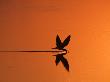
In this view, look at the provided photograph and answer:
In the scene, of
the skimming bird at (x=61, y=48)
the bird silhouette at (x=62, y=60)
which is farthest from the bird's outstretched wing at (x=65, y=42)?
the bird silhouette at (x=62, y=60)

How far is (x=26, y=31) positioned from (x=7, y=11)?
1.05 feet

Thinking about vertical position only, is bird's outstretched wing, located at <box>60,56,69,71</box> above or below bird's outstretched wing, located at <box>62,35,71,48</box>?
below

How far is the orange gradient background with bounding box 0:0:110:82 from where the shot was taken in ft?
7.10

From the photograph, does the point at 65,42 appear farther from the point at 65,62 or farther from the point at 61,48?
the point at 65,62

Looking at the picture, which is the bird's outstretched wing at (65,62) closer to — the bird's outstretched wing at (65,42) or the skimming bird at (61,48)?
the skimming bird at (61,48)

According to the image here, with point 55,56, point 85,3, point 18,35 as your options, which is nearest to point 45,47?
Answer: point 55,56

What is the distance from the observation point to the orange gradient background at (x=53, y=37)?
2.16m

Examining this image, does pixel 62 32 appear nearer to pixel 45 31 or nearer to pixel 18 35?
pixel 45 31

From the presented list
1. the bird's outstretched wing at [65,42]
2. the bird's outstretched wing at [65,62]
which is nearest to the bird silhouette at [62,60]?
the bird's outstretched wing at [65,62]

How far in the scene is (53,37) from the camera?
2.22 meters

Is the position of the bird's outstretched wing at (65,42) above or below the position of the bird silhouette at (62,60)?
above

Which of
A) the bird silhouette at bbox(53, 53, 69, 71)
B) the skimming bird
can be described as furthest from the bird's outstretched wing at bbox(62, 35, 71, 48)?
the bird silhouette at bbox(53, 53, 69, 71)

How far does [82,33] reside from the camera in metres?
2.23

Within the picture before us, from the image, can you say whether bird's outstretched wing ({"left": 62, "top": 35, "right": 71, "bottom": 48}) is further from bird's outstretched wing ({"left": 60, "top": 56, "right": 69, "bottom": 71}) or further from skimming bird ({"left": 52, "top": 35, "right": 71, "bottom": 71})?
bird's outstretched wing ({"left": 60, "top": 56, "right": 69, "bottom": 71})
